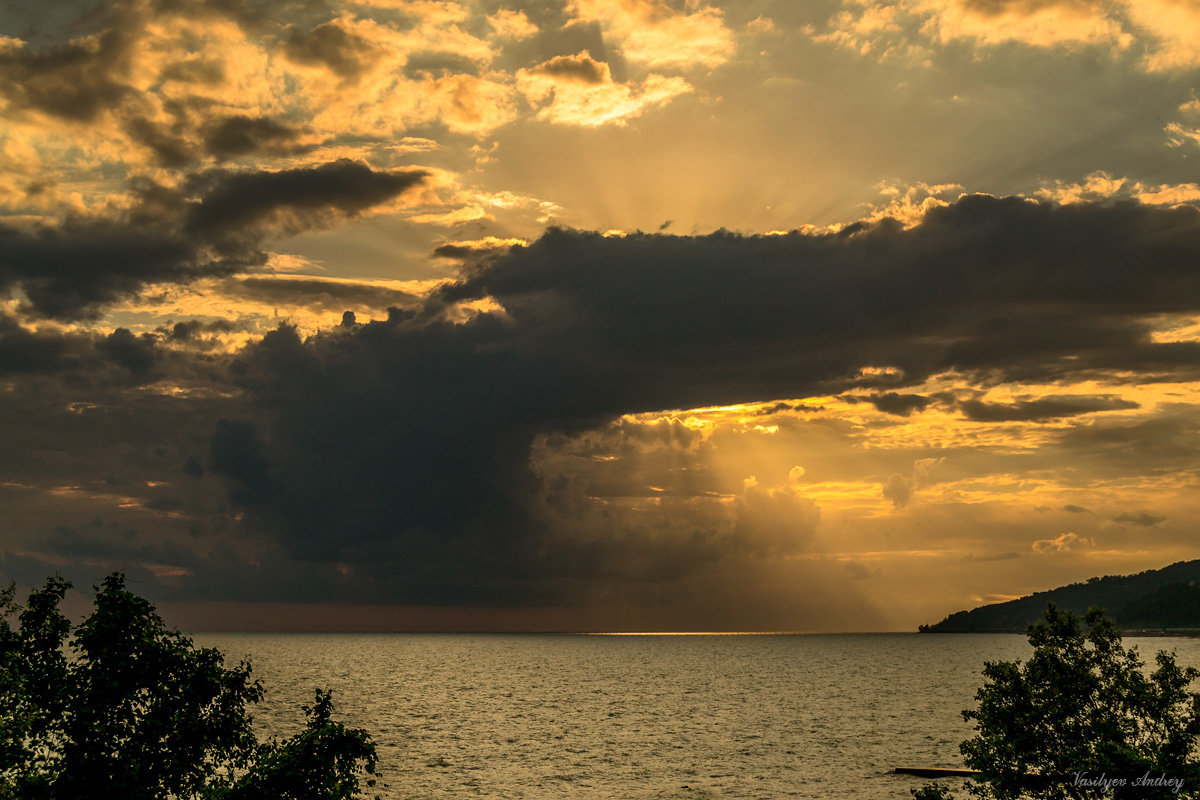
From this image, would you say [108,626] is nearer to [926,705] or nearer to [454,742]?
[454,742]

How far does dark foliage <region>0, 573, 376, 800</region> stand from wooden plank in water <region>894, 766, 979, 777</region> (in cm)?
6875

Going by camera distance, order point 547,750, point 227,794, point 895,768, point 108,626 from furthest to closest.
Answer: point 547,750 → point 895,768 → point 108,626 → point 227,794

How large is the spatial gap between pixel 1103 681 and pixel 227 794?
110 feet

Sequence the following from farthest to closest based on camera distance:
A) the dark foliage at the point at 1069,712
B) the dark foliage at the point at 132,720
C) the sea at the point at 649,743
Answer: the sea at the point at 649,743 → the dark foliage at the point at 1069,712 → the dark foliage at the point at 132,720

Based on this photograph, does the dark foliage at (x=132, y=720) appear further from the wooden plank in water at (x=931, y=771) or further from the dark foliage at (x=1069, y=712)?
the wooden plank in water at (x=931, y=771)

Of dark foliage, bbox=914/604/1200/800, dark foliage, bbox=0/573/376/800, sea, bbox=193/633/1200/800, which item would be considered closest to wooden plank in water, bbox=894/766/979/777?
sea, bbox=193/633/1200/800

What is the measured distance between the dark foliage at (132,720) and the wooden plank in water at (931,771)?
226 feet

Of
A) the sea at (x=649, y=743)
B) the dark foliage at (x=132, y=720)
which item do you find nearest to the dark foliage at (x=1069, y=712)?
the dark foliage at (x=132, y=720)

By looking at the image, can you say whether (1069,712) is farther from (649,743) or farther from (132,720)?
(649,743)

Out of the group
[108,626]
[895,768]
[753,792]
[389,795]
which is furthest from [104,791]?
[895,768]

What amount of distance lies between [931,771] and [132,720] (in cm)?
7492

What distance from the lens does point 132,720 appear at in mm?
30828

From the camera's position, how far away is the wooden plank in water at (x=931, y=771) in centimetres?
8162

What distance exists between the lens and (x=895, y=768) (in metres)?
89.4
